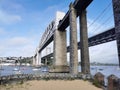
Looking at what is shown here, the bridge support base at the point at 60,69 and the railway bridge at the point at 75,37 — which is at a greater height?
the railway bridge at the point at 75,37

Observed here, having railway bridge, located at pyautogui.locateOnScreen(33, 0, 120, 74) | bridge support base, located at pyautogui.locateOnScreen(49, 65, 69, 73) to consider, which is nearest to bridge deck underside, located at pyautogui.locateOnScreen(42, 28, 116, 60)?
railway bridge, located at pyautogui.locateOnScreen(33, 0, 120, 74)

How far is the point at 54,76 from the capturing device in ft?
59.2

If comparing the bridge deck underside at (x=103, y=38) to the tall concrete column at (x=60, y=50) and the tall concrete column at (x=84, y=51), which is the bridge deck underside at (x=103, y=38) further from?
the tall concrete column at (x=84, y=51)

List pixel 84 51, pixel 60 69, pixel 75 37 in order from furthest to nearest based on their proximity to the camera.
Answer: pixel 60 69
pixel 75 37
pixel 84 51

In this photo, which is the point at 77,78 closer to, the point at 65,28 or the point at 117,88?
the point at 117,88

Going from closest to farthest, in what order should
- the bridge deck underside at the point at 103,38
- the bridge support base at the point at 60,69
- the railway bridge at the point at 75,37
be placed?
1. the railway bridge at the point at 75,37
2. the bridge support base at the point at 60,69
3. the bridge deck underside at the point at 103,38

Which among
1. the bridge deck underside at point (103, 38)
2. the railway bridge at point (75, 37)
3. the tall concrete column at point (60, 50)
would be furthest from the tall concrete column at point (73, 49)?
the bridge deck underside at point (103, 38)

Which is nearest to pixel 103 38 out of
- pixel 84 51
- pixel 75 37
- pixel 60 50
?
pixel 60 50

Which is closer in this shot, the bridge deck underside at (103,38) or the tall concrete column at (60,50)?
the tall concrete column at (60,50)

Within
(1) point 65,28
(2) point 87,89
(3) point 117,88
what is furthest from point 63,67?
(3) point 117,88

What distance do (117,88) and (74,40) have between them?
718 inches

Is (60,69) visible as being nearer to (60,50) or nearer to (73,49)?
(60,50)

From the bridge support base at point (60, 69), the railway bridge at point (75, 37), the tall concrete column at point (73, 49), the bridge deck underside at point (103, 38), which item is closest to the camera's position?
the railway bridge at point (75, 37)

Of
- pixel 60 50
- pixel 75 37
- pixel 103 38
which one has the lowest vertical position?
pixel 60 50
